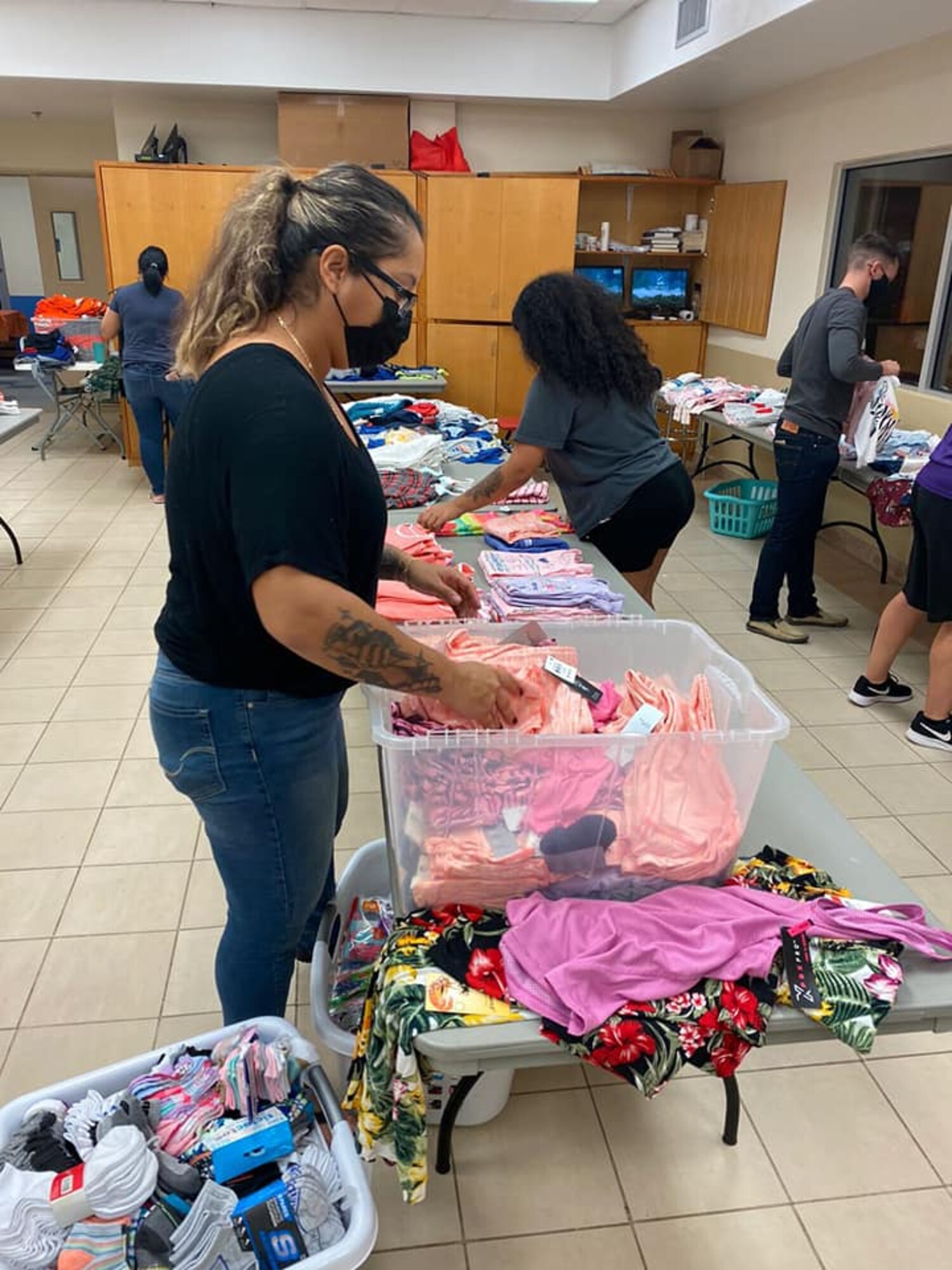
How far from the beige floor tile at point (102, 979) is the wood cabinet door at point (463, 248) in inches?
226

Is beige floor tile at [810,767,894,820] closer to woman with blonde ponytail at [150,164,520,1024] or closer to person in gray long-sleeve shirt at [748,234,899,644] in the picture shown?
person in gray long-sleeve shirt at [748,234,899,644]

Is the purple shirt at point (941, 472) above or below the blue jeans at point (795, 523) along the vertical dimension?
above

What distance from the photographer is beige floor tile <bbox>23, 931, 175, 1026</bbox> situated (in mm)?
2188

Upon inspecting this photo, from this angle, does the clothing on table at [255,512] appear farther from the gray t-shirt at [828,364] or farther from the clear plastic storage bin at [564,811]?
the gray t-shirt at [828,364]

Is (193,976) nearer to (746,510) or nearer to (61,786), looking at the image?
(61,786)

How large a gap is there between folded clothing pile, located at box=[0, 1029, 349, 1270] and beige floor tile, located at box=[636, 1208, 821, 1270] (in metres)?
0.67

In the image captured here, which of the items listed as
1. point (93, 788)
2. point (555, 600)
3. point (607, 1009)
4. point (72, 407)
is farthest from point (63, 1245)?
point (72, 407)

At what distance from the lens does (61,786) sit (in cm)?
310

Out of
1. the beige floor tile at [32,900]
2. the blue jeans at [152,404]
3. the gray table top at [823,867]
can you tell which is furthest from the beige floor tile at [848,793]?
the blue jeans at [152,404]

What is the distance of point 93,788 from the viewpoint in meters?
3.08

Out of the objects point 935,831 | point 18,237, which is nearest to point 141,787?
point 935,831

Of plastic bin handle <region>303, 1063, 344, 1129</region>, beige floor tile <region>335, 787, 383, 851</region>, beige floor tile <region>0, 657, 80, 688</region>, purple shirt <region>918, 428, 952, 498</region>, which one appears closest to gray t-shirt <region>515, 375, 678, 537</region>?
purple shirt <region>918, 428, 952, 498</region>

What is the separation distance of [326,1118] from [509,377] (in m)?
6.44

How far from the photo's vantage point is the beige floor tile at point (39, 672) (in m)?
3.80
